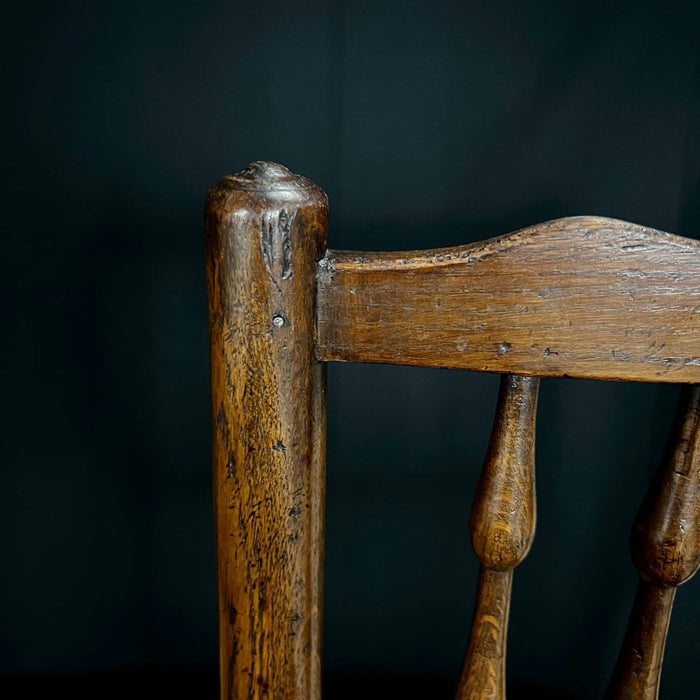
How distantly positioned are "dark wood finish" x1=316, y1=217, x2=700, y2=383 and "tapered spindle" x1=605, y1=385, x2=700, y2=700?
44 millimetres

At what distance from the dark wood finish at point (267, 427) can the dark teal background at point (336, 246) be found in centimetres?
50

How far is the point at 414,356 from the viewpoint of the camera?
0.47m

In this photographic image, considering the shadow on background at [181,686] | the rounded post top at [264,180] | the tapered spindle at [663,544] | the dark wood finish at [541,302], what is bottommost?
the shadow on background at [181,686]

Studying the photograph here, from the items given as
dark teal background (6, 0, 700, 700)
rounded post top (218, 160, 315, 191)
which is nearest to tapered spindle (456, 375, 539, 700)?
rounded post top (218, 160, 315, 191)

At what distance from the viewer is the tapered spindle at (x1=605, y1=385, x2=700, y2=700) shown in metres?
0.48

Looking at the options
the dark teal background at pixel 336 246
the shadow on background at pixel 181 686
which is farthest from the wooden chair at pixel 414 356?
the shadow on background at pixel 181 686

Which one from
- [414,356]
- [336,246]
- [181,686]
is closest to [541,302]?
[414,356]

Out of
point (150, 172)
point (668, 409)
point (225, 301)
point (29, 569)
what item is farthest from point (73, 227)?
point (668, 409)

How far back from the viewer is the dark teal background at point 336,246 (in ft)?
3.03

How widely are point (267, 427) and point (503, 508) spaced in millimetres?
133

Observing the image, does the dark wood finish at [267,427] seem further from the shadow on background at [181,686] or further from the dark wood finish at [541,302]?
the shadow on background at [181,686]

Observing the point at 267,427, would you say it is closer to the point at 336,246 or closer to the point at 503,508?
the point at 503,508

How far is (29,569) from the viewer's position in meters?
1.13

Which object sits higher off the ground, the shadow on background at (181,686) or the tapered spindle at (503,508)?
the tapered spindle at (503,508)
